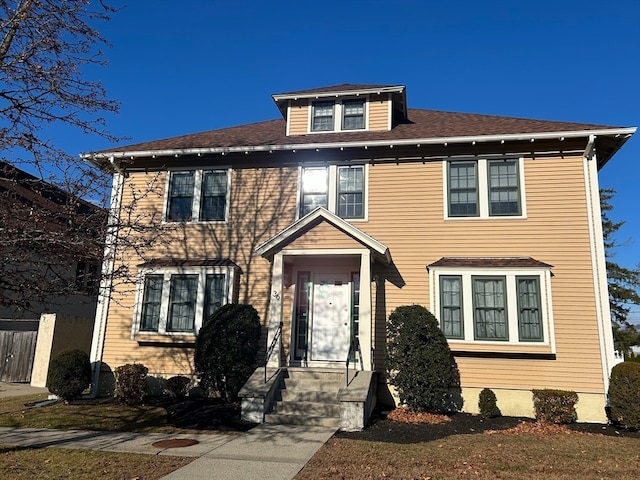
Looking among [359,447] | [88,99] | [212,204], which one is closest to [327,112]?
[212,204]

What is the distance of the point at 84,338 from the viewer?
17031 millimetres

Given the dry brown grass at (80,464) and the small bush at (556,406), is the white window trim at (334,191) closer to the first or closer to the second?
the small bush at (556,406)

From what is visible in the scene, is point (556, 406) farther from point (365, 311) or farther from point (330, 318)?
point (330, 318)

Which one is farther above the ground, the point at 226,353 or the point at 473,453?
the point at 226,353

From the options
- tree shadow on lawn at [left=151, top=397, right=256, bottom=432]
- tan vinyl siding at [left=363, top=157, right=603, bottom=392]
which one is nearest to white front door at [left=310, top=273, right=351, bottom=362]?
tan vinyl siding at [left=363, top=157, right=603, bottom=392]

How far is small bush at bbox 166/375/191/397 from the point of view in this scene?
11.5m

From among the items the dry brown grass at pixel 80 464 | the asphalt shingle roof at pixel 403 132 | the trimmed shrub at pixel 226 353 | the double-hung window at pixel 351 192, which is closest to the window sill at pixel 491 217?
the asphalt shingle roof at pixel 403 132

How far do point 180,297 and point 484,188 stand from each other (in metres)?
8.24

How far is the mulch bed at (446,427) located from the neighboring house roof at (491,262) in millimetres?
3322

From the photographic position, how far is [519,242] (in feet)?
36.9

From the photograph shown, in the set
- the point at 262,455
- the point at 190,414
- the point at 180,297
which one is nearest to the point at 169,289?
the point at 180,297

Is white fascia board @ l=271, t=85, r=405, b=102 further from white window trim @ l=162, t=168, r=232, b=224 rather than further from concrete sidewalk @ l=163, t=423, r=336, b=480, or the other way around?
concrete sidewalk @ l=163, t=423, r=336, b=480

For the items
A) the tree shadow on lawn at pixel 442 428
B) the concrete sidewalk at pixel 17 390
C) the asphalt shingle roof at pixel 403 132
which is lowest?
the concrete sidewalk at pixel 17 390

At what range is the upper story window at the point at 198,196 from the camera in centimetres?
1312
